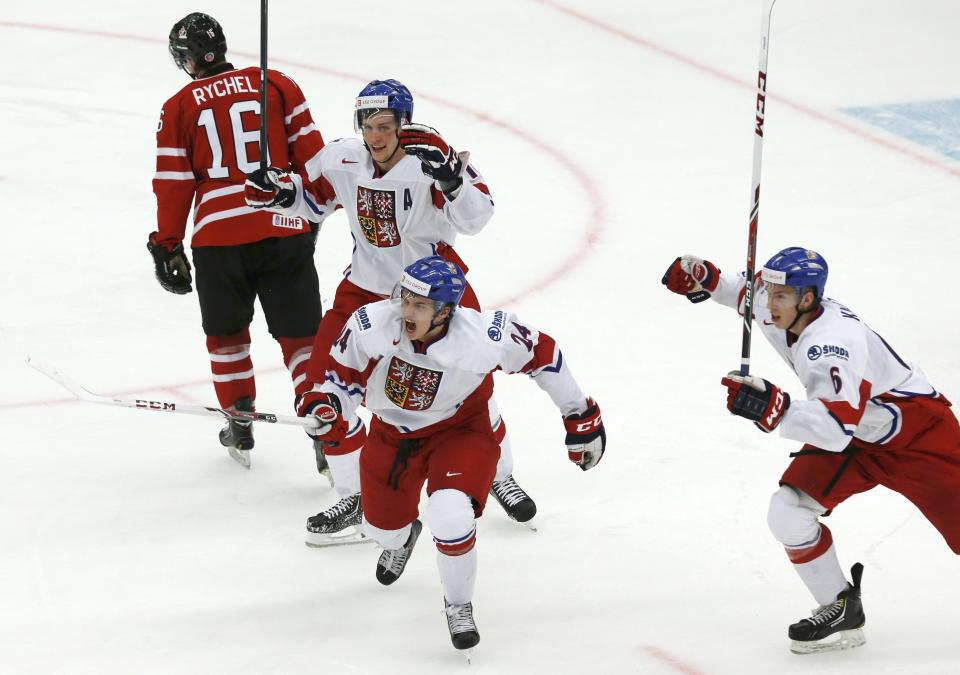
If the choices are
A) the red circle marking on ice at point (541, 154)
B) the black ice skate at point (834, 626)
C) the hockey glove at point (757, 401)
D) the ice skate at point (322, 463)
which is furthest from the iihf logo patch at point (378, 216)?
the black ice skate at point (834, 626)

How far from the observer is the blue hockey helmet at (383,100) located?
408 centimetres

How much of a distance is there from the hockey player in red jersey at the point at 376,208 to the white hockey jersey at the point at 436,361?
335 mm

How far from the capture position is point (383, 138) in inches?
163

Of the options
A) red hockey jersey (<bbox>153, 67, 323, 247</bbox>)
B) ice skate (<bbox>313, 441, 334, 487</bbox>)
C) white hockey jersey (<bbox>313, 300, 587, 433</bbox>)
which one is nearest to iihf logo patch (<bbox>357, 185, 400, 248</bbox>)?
red hockey jersey (<bbox>153, 67, 323, 247</bbox>)

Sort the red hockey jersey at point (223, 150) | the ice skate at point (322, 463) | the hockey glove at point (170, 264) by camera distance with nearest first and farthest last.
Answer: the red hockey jersey at point (223, 150), the hockey glove at point (170, 264), the ice skate at point (322, 463)

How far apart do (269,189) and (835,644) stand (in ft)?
7.07

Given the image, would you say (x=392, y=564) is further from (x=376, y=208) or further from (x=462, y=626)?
(x=376, y=208)

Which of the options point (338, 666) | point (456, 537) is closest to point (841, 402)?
point (456, 537)

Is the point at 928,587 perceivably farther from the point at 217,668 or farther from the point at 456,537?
the point at 217,668

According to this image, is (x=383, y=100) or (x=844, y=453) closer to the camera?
(x=844, y=453)

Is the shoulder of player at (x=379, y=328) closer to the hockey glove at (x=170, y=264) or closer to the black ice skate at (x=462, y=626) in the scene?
the black ice skate at (x=462, y=626)

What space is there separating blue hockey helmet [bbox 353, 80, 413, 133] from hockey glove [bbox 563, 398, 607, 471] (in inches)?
42.1

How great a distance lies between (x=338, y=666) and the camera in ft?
11.7

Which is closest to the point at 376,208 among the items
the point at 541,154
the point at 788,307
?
the point at 788,307
